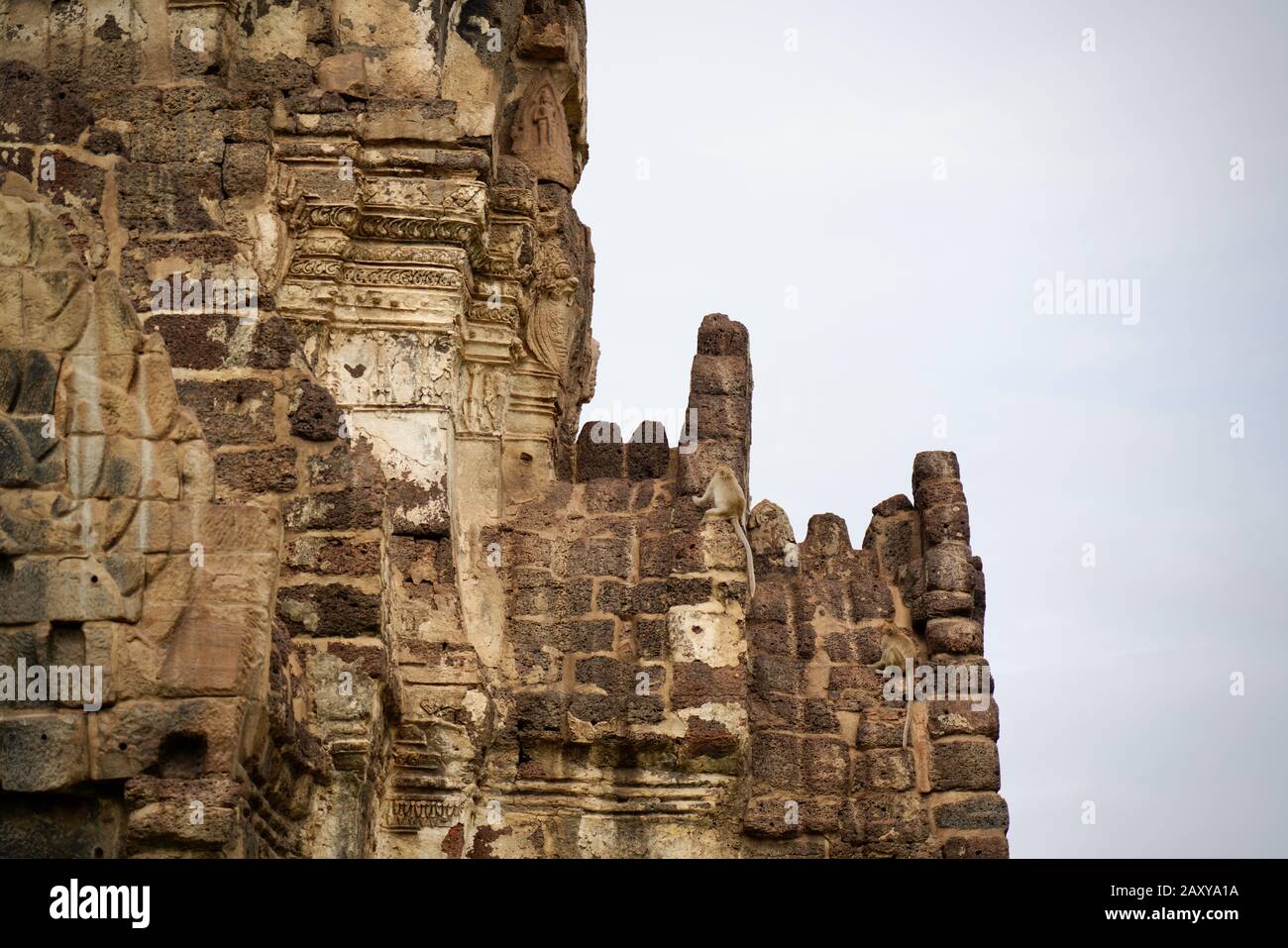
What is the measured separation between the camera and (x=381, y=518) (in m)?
11.8

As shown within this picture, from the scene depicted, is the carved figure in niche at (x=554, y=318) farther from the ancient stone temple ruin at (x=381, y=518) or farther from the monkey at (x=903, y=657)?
the monkey at (x=903, y=657)

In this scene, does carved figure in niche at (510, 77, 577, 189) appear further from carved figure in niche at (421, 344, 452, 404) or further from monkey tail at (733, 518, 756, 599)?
monkey tail at (733, 518, 756, 599)

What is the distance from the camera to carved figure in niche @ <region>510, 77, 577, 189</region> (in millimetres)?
17031

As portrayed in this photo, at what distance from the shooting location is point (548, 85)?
17.2 meters

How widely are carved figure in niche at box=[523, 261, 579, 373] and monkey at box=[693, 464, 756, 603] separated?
1.32m

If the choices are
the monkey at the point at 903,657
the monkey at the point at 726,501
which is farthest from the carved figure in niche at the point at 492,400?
the monkey at the point at 903,657

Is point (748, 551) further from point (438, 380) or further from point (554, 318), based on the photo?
point (438, 380)

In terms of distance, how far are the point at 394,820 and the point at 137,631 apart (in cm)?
512

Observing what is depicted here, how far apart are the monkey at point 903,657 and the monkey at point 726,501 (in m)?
1.59

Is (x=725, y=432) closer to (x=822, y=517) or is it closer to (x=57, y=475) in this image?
(x=822, y=517)

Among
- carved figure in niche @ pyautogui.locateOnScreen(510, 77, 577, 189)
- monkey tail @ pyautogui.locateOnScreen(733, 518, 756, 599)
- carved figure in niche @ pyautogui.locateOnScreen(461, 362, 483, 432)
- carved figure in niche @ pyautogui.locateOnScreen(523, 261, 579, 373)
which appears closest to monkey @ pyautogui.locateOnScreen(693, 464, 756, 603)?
monkey tail @ pyautogui.locateOnScreen(733, 518, 756, 599)

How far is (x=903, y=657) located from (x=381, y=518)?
644cm
